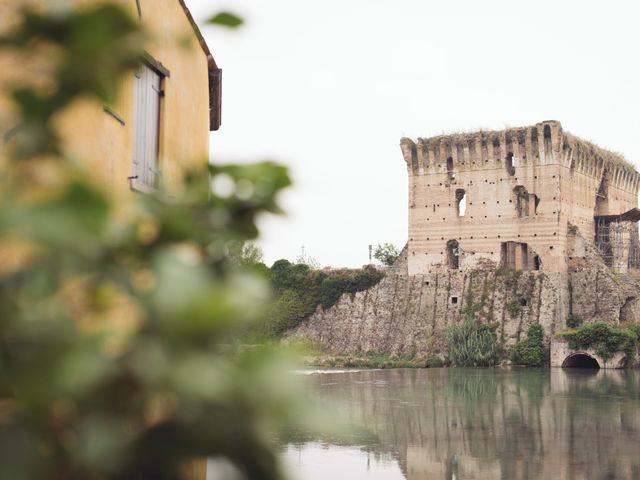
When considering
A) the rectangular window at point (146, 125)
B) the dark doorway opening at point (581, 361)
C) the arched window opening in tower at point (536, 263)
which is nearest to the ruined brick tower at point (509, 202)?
the arched window opening in tower at point (536, 263)

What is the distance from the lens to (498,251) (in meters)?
43.0

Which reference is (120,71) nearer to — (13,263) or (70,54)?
(70,54)

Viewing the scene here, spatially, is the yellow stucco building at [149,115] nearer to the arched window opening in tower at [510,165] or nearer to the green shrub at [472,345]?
the green shrub at [472,345]

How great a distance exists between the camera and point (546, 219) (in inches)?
1654

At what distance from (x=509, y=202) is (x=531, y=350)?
7448mm

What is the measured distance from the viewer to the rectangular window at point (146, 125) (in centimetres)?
769

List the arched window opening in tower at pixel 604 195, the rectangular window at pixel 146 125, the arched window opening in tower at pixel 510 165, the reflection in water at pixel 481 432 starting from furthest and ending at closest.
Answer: the arched window opening in tower at pixel 604 195 → the arched window opening in tower at pixel 510 165 → the reflection in water at pixel 481 432 → the rectangular window at pixel 146 125

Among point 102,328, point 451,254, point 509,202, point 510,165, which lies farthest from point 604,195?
point 102,328

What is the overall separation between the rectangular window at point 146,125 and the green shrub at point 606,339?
31.8m

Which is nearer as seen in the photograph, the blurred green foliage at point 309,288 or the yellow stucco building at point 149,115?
the yellow stucco building at point 149,115

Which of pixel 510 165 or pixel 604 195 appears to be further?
pixel 604 195

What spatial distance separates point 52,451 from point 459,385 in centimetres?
2989

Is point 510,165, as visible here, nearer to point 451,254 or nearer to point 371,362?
point 451,254

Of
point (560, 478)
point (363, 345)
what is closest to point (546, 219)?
point (363, 345)
